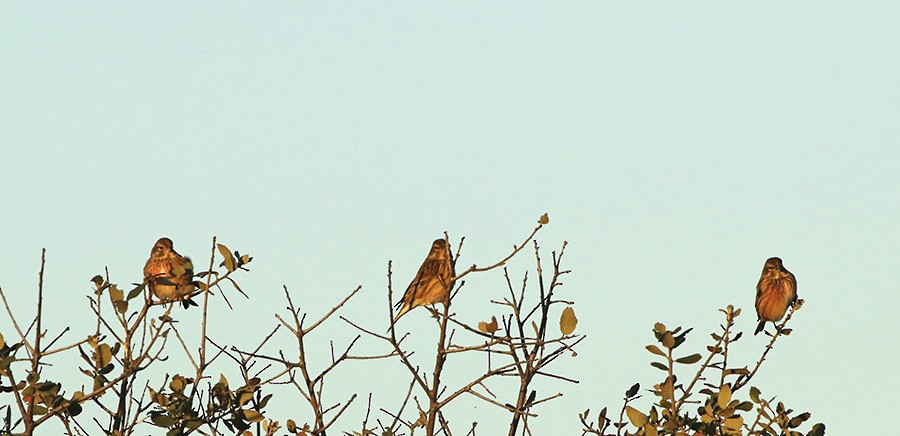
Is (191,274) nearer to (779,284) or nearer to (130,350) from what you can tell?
(130,350)

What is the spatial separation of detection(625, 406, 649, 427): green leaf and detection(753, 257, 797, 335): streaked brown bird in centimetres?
779

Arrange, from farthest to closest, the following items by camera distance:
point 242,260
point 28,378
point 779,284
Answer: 1. point 779,284
2. point 242,260
3. point 28,378

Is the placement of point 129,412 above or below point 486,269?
below

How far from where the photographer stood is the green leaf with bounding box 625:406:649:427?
5660 mm

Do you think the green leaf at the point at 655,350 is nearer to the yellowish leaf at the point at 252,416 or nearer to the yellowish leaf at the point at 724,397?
the yellowish leaf at the point at 724,397

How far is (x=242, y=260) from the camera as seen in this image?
5578 millimetres

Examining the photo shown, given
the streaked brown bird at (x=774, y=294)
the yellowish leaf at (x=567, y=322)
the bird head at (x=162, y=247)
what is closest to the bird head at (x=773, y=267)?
the streaked brown bird at (x=774, y=294)

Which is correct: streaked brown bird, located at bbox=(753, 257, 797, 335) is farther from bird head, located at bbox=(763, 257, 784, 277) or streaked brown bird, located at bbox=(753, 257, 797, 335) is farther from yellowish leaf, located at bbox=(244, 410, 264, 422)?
yellowish leaf, located at bbox=(244, 410, 264, 422)

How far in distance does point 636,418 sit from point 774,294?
8.08 m

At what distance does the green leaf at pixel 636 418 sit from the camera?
5660 mm

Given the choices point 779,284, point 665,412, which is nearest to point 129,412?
point 665,412

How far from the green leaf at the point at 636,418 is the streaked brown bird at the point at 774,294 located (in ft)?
25.5

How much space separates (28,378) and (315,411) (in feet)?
3.72

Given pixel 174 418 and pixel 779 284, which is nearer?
pixel 174 418
